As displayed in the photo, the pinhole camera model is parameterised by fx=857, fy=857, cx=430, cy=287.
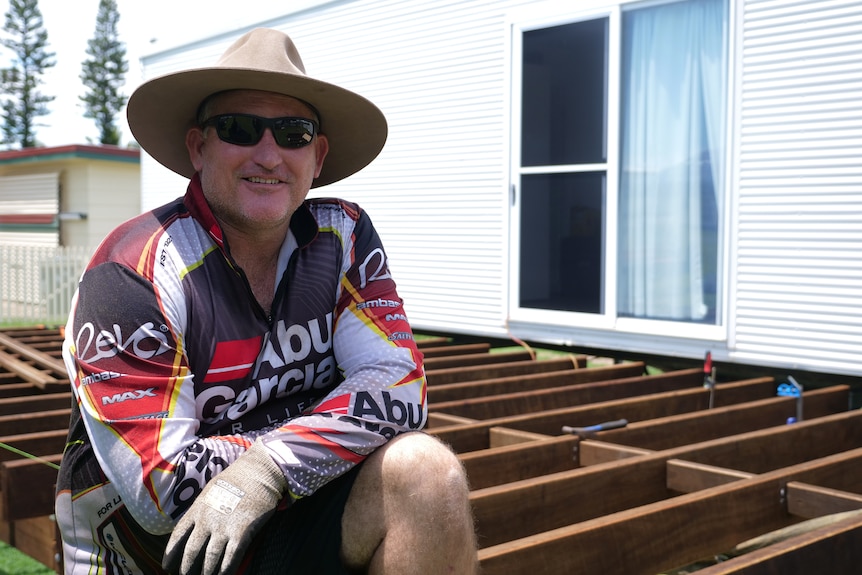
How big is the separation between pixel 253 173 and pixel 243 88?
0.26m

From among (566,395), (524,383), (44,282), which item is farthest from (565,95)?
(44,282)

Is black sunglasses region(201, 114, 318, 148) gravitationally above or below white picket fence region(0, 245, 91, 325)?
above

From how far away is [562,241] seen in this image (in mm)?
7176

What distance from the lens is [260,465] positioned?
1.97m

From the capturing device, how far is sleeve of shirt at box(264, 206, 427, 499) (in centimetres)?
204

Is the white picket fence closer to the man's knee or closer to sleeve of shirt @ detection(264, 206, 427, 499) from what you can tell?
sleeve of shirt @ detection(264, 206, 427, 499)

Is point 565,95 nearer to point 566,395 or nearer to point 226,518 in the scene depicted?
point 566,395

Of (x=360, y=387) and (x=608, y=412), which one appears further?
(x=608, y=412)

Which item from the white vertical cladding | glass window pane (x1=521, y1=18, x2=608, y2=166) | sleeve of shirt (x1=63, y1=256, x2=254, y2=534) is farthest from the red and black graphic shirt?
glass window pane (x1=521, y1=18, x2=608, y2=166)

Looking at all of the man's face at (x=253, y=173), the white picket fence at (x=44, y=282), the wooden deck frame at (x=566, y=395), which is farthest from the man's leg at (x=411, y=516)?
the white picket fence at (x=44, y=282)

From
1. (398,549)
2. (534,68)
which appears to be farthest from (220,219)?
(534,68)

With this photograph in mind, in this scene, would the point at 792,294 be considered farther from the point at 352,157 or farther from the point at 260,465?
the point at 260,465

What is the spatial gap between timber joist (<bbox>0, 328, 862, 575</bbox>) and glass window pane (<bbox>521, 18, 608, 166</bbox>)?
222cm

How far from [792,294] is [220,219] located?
4.73 metres
